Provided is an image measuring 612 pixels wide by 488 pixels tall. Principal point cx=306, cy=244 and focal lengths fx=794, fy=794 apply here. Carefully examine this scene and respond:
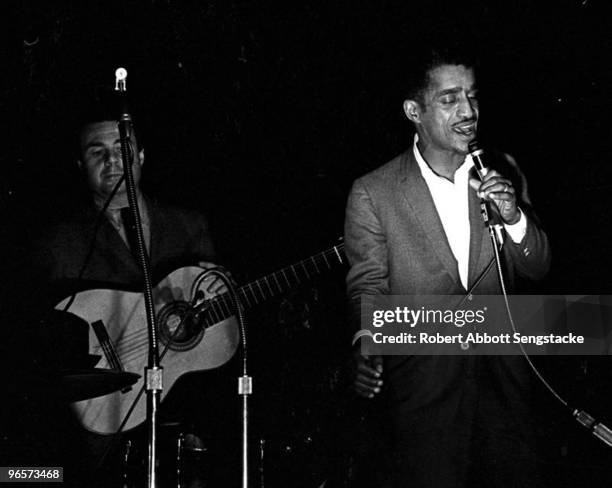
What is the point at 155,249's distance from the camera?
155 inches

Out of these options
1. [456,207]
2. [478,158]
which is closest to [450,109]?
[456,207]

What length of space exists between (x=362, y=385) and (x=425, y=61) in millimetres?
1453

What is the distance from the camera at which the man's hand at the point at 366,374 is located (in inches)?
103

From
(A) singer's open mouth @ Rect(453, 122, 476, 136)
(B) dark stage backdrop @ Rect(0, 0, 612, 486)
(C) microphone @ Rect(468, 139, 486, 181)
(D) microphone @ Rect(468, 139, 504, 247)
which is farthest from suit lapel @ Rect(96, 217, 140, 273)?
(C) microphone @ Rect(468, 139, 486, 181)

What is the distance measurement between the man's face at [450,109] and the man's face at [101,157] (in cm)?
154

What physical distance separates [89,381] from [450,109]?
5.79 ft

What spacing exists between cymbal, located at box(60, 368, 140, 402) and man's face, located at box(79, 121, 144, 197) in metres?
1.65

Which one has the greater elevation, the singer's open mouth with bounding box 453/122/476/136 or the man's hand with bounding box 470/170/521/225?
the singer's open mouth with bounding box 453/122/476/136

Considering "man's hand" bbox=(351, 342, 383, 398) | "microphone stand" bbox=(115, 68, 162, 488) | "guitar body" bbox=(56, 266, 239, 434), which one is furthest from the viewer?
"guitar body" bbox=(56, 266, 239, 434)

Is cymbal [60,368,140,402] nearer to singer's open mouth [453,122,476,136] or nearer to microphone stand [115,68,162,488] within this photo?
microphone stand [115,68,162,488]

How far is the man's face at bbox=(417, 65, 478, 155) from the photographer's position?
318 centimetres

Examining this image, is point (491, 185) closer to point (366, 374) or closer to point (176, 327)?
point (366, 374)

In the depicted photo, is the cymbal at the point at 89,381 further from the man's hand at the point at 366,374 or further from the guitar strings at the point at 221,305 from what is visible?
the guitar strings at the point at 221,305

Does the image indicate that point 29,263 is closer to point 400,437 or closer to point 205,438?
point 205,438
